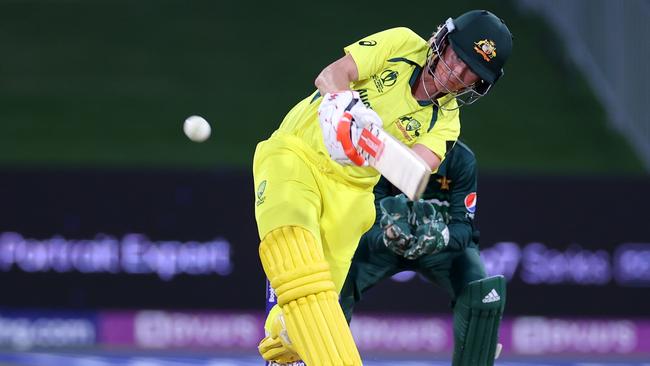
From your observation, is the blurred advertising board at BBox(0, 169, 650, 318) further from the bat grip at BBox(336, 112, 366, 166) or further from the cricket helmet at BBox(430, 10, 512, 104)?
the bat grip at BBox(336, 112, 366, 166)

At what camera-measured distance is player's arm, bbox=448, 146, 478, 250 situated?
5.79 meters

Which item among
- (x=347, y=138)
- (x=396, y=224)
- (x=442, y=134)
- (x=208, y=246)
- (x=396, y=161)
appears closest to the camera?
(x=396, y=161)

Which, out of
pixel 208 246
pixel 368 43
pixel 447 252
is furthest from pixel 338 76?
pixel 208 246

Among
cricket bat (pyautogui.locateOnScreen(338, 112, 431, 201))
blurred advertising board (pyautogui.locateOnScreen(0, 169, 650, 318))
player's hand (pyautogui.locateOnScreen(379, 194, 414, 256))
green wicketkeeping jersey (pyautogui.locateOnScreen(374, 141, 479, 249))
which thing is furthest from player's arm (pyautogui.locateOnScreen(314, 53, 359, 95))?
blurred advertising board (pyautogui.locateOnScreen(0, 169, 650, 318))

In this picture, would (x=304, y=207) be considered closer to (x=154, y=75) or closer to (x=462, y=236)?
(x=462, y=236)

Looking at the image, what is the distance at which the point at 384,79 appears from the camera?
497 cm

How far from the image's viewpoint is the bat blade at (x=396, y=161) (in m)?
4.34

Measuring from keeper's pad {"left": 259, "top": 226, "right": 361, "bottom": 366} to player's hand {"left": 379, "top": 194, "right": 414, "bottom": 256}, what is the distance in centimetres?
82

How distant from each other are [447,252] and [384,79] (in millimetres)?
1142

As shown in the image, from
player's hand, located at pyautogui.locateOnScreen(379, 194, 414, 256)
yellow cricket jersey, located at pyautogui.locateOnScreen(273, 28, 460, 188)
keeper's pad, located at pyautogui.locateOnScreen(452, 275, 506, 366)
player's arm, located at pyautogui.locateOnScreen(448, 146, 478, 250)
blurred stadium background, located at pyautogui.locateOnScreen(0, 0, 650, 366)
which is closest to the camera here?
yellow cricket jersey, located at pyautogui.locateOnScreen(273, 28, 460, 188)

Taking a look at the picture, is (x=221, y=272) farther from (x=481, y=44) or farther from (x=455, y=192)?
(x=481, y=44)

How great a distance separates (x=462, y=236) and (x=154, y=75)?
602 cm

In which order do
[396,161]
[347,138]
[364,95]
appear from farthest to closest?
[364,95], [347,138], [396,161]

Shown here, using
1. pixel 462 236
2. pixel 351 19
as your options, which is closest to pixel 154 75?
pixel 351 19
